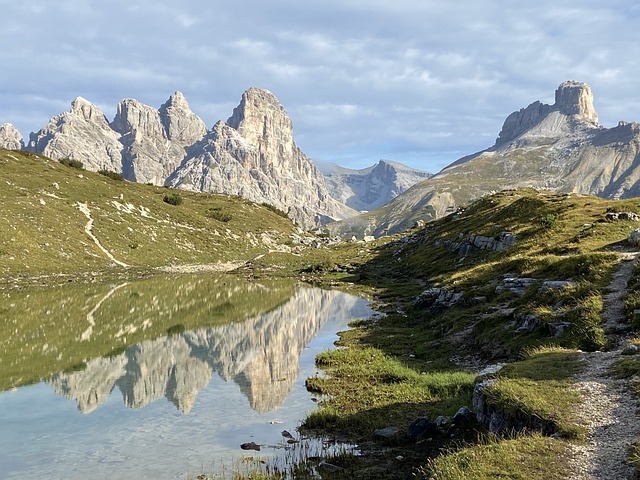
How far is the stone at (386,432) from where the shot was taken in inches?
821

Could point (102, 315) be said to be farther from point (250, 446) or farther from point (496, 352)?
point (496, 352)

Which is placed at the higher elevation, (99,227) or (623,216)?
(99,227)

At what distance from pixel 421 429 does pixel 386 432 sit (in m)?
1.86

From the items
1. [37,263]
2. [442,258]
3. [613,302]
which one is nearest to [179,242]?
[37,263]

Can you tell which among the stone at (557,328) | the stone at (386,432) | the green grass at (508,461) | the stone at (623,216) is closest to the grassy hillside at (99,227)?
the stone at (386,432)

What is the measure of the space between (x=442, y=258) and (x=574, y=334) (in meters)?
61.3

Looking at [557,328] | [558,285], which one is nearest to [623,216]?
[558,285]

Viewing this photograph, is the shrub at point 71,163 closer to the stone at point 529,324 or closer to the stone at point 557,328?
the stone at point 529,324

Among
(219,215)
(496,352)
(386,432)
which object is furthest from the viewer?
(219,215)

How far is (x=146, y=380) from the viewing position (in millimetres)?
30938

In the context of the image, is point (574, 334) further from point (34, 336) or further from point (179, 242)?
point (179, 242)

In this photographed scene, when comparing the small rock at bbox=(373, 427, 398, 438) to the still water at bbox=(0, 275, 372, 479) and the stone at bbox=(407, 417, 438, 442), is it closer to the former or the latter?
the stone at bbox=(407, 417, 438, 442)

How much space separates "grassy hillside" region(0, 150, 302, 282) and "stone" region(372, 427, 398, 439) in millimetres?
66460

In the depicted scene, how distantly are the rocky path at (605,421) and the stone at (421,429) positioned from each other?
6116mm
